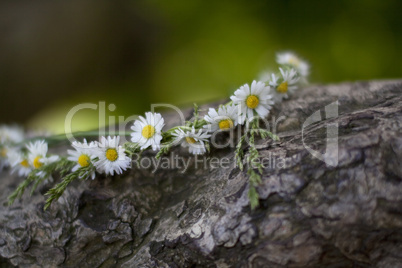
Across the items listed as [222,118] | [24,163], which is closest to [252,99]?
[222,118]

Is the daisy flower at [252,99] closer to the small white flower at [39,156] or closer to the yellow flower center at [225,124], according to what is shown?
the yellow flower center at [225,124]

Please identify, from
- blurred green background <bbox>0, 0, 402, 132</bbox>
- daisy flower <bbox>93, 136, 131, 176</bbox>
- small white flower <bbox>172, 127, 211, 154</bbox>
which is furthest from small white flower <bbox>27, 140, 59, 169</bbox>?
blurred green background <bbox>0, 0, 402, 132</bbox>

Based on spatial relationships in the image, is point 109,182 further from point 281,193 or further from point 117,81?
point 117,81

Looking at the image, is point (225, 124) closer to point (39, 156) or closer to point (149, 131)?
point (149, 131)

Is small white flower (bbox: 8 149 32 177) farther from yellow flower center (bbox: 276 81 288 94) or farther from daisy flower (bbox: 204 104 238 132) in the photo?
yellow flower center (bbox: 276 81 288 94)

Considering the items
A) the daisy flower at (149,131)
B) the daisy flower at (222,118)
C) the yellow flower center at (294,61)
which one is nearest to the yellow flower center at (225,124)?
the daisy flower at (222,118)
